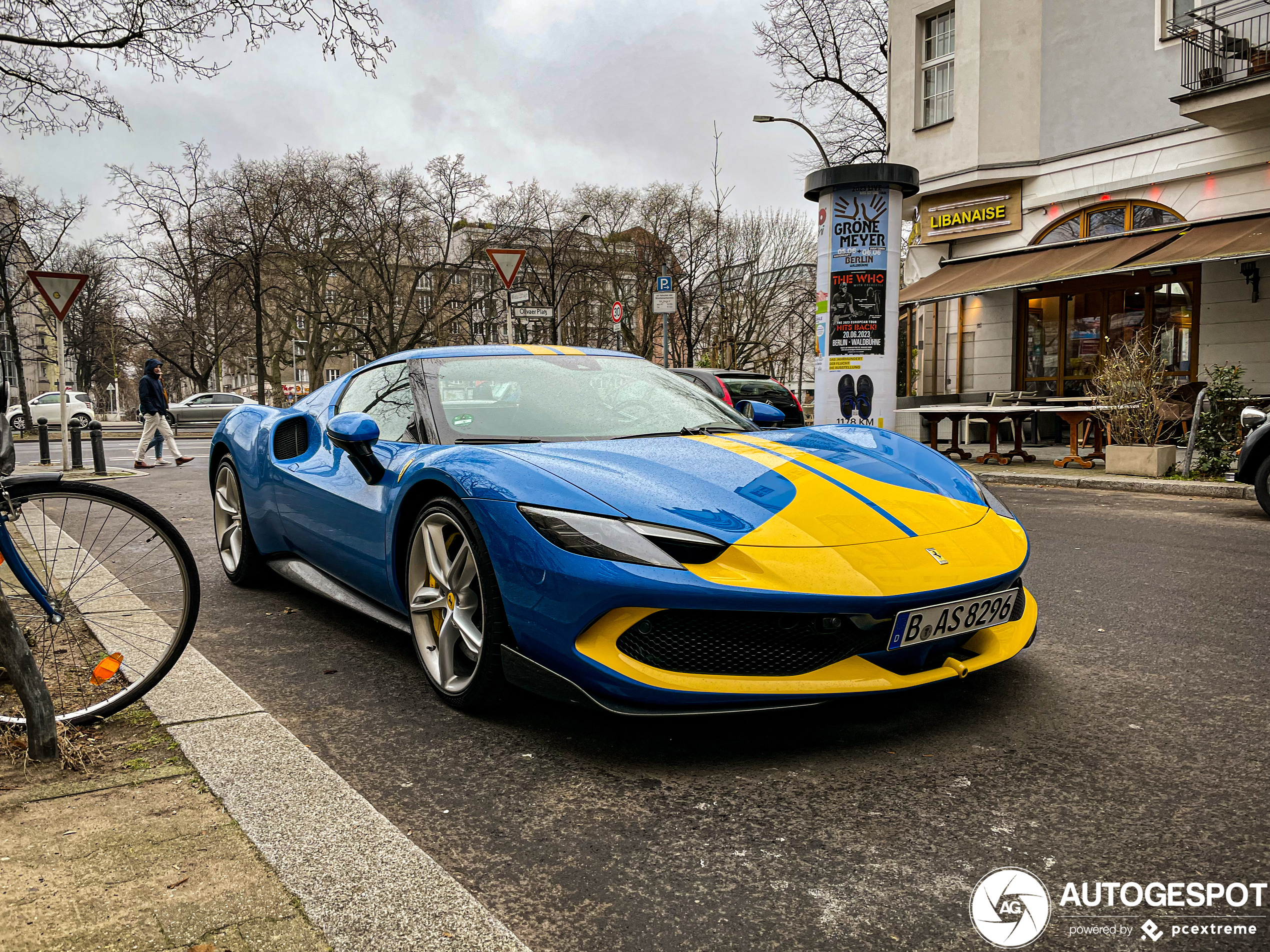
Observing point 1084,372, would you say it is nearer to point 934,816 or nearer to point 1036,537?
point 1036,537

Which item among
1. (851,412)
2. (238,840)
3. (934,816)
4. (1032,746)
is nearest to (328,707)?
(238,840)

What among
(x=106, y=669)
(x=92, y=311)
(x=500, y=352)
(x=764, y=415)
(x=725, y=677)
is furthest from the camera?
(x=92, y=311)

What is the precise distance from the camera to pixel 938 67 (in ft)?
62.2

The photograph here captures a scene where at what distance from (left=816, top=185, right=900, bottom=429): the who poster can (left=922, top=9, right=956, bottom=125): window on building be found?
7.14m

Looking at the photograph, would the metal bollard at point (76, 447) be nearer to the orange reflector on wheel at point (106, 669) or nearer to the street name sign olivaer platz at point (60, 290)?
the street name sign olivaer platz at point (60, 290)

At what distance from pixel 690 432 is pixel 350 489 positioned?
1.38 meters

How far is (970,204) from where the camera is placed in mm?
18312

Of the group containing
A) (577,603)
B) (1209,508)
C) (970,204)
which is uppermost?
(970,204)

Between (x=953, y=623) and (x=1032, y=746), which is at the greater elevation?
(x=953, y=623)

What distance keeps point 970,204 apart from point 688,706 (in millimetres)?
17633

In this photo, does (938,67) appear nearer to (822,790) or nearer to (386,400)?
(386,400)

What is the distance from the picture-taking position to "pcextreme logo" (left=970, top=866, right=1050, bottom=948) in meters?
1.93

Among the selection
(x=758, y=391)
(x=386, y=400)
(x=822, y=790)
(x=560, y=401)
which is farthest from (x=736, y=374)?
(x=822, y=790)
